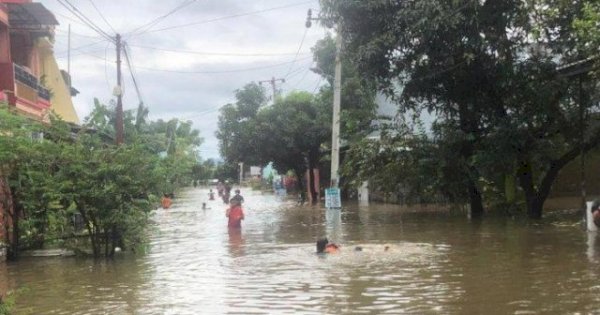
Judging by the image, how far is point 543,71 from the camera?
59.2 ft

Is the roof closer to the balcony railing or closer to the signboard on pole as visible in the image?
the balcony railing

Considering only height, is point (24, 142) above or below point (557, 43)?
below

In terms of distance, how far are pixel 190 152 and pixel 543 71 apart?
220 feet

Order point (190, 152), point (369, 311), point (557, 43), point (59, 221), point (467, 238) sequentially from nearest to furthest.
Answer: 1. point (369, 311)
2. point (59, 221)
3. point (467, 238)
4. point (557, 43)
5. point (190, 152)

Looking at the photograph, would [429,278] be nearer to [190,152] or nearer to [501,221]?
[501,221]

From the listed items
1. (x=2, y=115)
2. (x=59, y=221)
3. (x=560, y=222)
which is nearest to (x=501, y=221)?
(x=560, y=222)

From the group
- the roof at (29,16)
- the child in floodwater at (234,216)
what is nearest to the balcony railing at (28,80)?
the roof at (29,16)

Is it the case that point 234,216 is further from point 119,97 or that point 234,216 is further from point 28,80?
point 119,97

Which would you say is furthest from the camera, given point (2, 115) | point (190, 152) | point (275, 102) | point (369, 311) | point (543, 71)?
point (190, 152)

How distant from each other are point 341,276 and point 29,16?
17.5 metres

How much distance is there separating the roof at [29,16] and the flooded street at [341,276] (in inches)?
399

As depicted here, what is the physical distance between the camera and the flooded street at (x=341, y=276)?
8273 millimetres

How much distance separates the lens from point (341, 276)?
10430 millimetres

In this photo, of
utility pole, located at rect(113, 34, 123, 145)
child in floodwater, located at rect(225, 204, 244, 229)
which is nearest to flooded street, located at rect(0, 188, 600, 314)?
child in floodwater, located at rect(225, 204, 244, 229)
